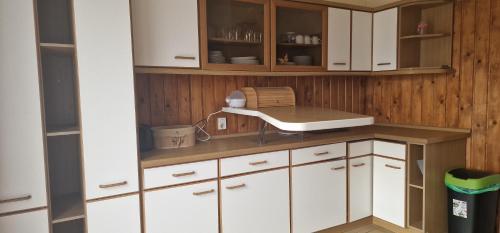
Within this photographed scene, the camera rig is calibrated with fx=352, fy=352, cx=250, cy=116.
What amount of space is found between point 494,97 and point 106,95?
9.01 ft

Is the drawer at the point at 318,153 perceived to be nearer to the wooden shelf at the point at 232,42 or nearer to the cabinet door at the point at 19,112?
the wooden shelf at the point at 232,42

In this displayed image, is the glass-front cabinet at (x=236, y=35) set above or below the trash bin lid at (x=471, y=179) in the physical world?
above

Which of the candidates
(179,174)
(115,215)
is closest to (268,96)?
(179,174)

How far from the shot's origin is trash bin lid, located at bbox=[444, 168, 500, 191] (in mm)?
2502

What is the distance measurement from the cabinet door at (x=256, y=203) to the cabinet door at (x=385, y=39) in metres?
1.41

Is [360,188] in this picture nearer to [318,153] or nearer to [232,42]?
[318,153]

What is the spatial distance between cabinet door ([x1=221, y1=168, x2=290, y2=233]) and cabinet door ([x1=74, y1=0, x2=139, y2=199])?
0.67m

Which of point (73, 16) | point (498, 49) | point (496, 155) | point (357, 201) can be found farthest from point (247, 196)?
point (498, 49)

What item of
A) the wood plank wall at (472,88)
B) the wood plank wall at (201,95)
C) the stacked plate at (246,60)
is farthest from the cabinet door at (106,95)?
the wood plank wall at (472,88)

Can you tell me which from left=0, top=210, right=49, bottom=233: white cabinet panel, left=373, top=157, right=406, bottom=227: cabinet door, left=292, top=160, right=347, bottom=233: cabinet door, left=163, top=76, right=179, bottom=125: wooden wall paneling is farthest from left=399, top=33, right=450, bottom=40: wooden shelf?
left=0, top=210, right=49, bottom=233: white cabinet panel

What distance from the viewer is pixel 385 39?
3.11 m

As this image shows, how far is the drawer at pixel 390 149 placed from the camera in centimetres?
272

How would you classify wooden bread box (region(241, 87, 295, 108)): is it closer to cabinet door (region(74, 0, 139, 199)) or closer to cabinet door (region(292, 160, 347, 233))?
cabinet door (region(292, 160, 347, 233))

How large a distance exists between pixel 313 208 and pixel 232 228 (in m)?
0.69
